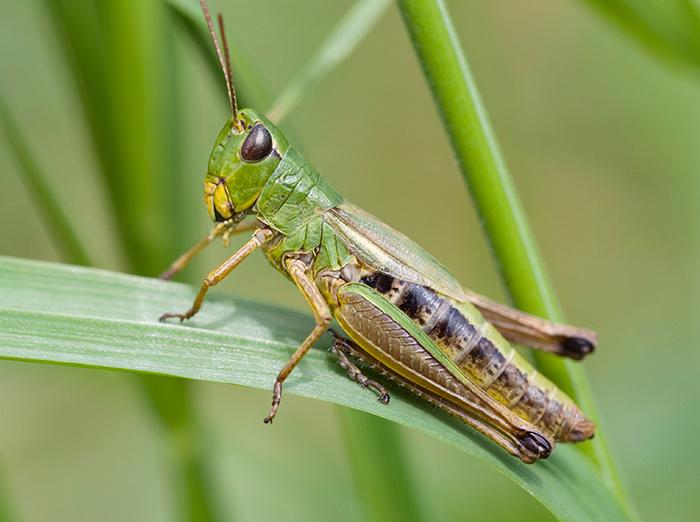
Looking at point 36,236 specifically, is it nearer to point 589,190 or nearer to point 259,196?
point 259,196

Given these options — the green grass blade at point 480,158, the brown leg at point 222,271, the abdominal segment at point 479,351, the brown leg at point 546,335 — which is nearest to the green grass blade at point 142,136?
the brown leg at point 222,271

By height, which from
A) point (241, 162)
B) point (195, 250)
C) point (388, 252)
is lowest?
point (195, 250)

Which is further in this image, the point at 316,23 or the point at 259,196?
the point at 316,23

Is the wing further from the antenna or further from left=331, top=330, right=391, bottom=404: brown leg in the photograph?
the antenna

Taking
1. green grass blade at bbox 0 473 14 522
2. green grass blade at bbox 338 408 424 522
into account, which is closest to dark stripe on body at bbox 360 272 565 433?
green grass blade at bbox 338 408 424 522

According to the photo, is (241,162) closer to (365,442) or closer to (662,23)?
(365,442)

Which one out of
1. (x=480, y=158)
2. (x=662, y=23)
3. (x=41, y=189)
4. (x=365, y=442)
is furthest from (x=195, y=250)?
(x=662, y=23)

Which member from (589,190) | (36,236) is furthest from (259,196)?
(589,190)

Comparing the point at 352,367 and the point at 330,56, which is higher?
the point at 330,56
